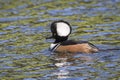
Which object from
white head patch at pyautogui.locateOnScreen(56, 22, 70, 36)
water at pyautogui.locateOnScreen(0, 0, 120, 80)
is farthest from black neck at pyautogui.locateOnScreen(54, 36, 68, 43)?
water at pyautogui.locateOnScreen(0, 0, 120, 80)

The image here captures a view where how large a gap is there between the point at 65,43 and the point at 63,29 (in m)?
0.69

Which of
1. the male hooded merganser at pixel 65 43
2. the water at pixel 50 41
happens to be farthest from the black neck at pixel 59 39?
the water at pixel 50 41

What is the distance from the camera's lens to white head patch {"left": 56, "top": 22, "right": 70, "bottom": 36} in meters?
17.1

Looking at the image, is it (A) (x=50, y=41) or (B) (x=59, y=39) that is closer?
(B) (x=59, y=39)

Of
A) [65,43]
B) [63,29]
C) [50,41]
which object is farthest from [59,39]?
[50,41]

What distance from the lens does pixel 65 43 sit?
55.0ft

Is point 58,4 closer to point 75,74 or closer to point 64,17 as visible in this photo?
point 64,17

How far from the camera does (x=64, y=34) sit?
57.2ft

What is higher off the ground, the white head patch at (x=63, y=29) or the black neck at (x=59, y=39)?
the white head patch at (x=63, y=29)

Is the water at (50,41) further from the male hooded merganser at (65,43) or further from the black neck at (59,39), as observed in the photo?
the black neck at (59,39)

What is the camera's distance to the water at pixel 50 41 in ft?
44.9

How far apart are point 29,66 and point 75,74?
5.57 feet

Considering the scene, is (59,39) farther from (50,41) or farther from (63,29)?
(50,41)

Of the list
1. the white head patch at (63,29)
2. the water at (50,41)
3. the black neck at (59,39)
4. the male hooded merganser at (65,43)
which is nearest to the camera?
the water at (50,41)
